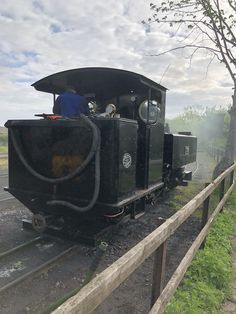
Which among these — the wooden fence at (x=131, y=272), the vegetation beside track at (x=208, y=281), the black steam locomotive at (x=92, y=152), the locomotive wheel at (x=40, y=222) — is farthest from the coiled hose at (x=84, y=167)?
the vegetation beside track at (x=208, y=281)

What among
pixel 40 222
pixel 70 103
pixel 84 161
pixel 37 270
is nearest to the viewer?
pixel 37 270

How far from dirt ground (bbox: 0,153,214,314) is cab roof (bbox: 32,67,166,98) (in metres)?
2.88

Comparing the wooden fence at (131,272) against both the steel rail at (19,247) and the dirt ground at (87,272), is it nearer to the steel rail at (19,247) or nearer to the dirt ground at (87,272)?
the dirt ground at (87,272)

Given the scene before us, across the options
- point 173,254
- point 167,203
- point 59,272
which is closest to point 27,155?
point 59,272

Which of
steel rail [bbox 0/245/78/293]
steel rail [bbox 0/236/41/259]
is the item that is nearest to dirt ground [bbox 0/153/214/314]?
steel rail [bbox 0/245/78/293]

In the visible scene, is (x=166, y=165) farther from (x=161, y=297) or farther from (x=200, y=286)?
(x=161, y=297)

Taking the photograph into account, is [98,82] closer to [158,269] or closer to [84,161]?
[84,161]

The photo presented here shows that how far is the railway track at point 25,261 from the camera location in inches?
181

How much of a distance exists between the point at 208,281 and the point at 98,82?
168 inches

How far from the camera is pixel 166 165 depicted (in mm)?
8648

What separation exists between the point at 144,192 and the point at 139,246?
393 centimetres

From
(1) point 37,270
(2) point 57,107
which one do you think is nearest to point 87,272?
(1) point 37,270

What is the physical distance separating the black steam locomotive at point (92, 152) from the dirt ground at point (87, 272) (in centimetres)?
60

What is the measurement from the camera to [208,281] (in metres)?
4.43
